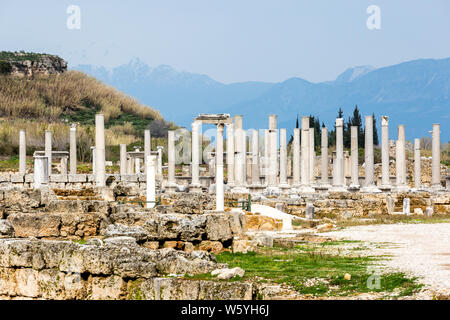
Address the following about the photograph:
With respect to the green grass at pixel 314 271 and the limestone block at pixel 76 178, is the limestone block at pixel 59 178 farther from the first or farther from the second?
the green grass at pixel 314 271

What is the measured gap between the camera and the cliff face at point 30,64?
114 metres

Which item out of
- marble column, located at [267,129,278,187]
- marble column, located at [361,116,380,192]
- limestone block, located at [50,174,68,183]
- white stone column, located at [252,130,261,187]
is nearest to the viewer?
limestone block, located at [50,174,68,183]

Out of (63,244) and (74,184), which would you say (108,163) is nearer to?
(74,184)

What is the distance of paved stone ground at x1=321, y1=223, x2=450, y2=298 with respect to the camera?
1362 centimetres

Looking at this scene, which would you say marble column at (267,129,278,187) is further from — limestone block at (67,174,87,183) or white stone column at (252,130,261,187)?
limestone block at (67,174,87,183)

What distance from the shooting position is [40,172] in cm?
3459

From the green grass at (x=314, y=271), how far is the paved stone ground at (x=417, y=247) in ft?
1.40

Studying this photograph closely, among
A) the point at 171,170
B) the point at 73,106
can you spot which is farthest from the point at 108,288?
the point at 73,106

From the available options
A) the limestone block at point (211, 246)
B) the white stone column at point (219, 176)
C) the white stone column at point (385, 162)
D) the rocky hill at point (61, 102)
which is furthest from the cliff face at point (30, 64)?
the limestone block at point (211, 246)

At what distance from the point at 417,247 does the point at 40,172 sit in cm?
1922

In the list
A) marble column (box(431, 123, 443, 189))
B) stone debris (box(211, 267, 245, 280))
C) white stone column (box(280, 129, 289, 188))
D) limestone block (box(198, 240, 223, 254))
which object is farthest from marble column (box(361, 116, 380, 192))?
stone debris (box(211, 267, 245, 280))

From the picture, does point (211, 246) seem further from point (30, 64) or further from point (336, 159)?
point (30, 64)

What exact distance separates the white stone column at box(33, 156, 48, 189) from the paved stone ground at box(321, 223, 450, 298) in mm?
13274

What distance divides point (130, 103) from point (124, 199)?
79031 mm
